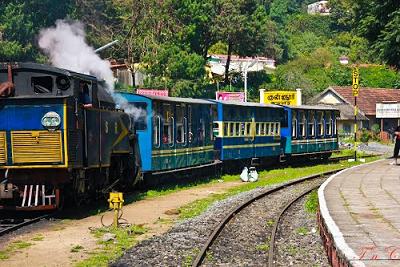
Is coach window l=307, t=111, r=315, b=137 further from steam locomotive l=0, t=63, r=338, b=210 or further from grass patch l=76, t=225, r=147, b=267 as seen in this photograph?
grass patch l=76, t=225, r=147, b=267

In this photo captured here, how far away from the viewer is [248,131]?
101ft

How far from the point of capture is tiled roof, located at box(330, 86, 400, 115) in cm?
7088

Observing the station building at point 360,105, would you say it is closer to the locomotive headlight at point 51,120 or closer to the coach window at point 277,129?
the coach window at point 277,129

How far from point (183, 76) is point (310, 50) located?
58743 mm

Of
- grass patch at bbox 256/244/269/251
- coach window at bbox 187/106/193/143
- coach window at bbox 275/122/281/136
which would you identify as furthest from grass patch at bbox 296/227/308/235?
coach window at bbox 275/122/281/136

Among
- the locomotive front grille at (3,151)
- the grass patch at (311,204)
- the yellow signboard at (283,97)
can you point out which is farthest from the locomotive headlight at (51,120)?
the yellow signboard at (283,97)

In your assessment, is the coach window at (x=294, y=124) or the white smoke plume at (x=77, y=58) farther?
the coach window at (x=294, y=124)

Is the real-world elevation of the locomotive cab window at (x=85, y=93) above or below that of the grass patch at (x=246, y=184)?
above

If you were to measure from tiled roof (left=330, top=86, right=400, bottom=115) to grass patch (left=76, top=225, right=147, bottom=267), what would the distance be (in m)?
58.8

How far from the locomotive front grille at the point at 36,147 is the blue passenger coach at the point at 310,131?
2166 centimetres

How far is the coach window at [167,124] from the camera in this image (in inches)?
879

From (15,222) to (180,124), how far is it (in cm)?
971

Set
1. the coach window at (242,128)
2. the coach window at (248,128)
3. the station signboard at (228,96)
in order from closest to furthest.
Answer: the coach window at (242,128) < the coach window at (248,128) < the station signboard at (228,96)

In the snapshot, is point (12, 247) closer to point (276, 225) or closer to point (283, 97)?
point (276, 225)
